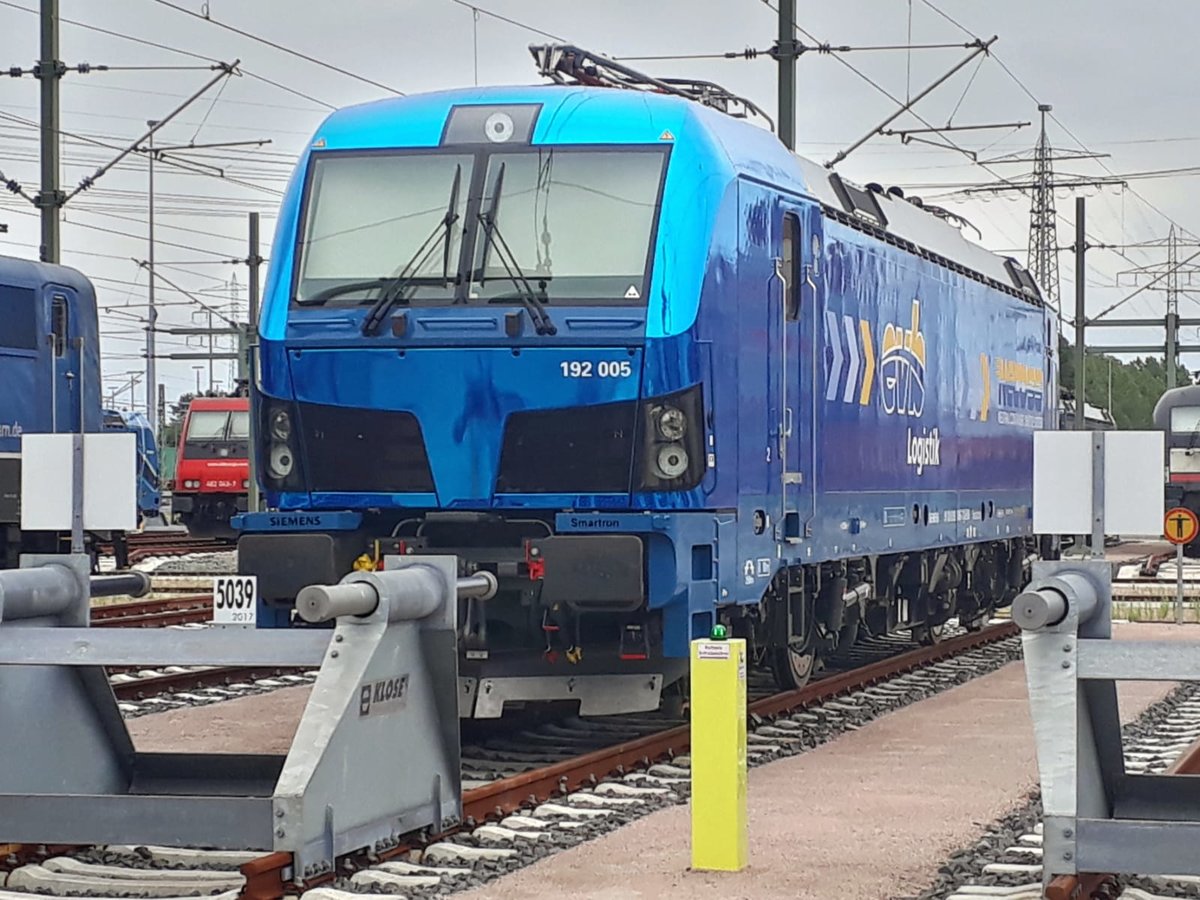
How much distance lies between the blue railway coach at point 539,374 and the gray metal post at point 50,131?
501 inches

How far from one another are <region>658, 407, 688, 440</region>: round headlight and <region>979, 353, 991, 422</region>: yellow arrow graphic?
25.8ft

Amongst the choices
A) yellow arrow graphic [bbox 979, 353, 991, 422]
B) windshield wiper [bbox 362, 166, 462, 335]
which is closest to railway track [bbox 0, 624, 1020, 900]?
windshield wiper [bbox 362, 166, 462, 335]

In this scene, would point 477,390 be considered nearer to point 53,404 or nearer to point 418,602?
point 418,602

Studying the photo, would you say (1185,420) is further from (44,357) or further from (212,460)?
(44,357)

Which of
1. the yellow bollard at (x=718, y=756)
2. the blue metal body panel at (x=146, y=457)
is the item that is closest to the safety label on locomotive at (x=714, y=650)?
the yellow bollard at (x=718, y=756)

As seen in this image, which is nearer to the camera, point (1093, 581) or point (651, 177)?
point (1093, 581)

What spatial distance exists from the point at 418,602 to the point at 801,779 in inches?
130

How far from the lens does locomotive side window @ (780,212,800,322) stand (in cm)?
1284

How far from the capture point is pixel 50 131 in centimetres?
2427

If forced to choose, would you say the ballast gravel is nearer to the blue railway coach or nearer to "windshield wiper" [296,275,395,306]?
the blue railway coach

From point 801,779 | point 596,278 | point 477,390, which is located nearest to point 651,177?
point 596,278

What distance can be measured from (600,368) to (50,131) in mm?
14951

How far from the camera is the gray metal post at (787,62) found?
2120 centimetres

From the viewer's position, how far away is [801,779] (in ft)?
35.7
